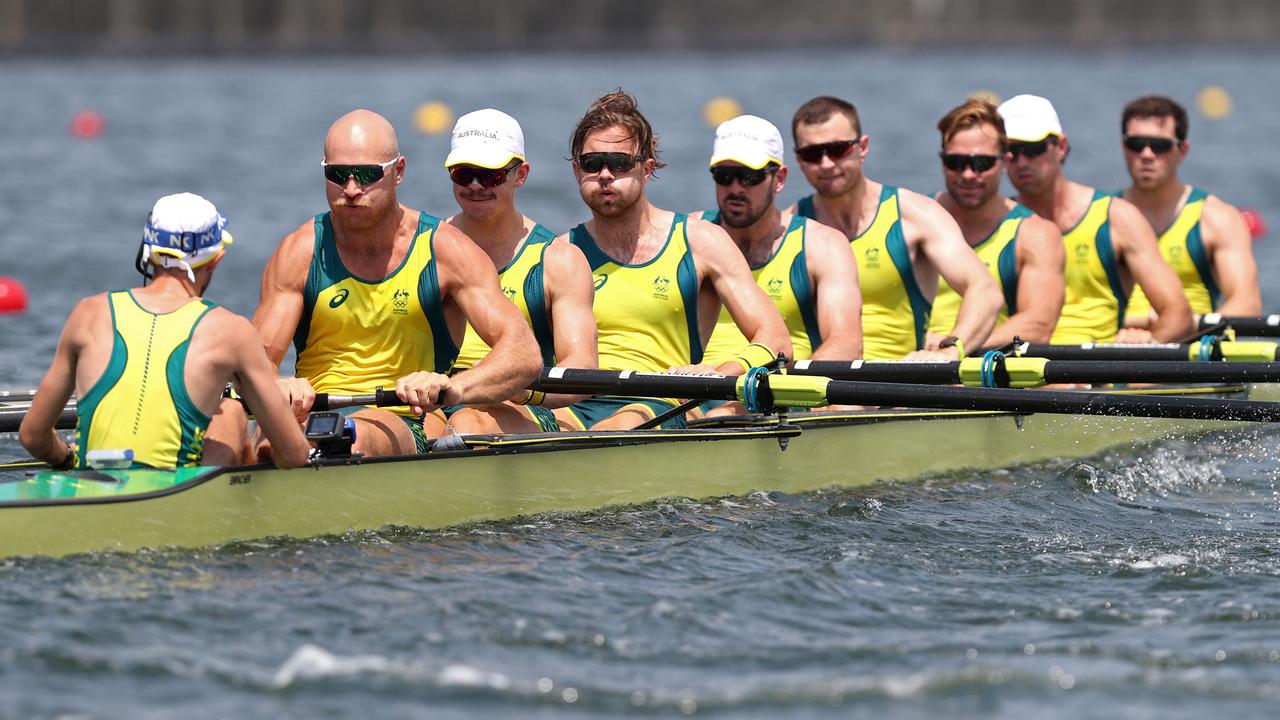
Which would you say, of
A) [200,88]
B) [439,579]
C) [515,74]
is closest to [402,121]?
[200,88]

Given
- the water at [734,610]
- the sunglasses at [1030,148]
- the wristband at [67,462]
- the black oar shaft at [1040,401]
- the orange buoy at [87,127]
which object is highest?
the orange buoy at [87,127]

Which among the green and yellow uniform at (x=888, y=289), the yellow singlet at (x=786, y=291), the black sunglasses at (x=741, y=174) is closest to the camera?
the black sunglasses at (x=741, y=174)

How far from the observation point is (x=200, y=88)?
37.9 m

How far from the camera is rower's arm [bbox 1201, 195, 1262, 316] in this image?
11.4 m

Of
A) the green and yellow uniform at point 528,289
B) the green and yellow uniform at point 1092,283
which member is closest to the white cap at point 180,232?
the green and yellow uniform at point 528,289

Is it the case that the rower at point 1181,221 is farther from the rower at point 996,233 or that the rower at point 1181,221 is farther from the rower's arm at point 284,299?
the rower's arm at point 284,299

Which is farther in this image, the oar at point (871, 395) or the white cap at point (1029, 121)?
the white cap at point (1029, 121)

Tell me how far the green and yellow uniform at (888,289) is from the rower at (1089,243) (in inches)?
50.8

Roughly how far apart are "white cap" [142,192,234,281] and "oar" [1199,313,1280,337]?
22.7ft

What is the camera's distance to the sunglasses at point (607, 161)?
27.1 ft

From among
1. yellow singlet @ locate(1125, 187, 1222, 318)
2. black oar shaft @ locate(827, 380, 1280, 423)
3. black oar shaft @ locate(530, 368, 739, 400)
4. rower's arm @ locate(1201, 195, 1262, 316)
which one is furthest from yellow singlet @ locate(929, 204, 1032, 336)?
black oar shaft @ locate(530, 368, 739, 400)

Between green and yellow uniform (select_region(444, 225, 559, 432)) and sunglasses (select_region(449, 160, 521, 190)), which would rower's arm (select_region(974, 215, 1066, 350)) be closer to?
green and yellow uniform (select_region(444, 225, 559, 432))

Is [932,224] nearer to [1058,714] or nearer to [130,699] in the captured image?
[1058,714]

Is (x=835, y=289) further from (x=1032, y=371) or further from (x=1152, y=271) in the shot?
(x=1152, y=271)
